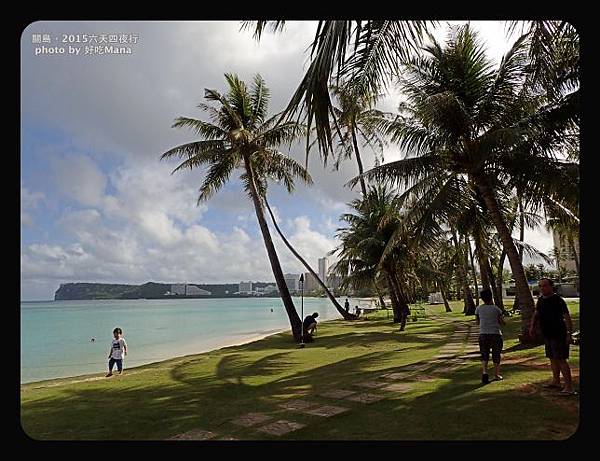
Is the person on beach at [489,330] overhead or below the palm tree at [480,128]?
below

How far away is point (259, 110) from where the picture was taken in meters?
15.8

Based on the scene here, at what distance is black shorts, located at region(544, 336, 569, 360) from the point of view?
17.9ft

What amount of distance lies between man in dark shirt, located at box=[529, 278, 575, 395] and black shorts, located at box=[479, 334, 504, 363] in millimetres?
819

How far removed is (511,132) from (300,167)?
9.12 m

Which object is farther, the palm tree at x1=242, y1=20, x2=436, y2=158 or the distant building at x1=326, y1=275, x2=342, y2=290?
the distant building at x1=326, y1=275, x2=342, y2=290

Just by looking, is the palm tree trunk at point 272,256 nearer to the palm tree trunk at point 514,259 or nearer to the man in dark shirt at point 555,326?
the palm tree trunk at point 514,259

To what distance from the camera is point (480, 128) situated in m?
9.72

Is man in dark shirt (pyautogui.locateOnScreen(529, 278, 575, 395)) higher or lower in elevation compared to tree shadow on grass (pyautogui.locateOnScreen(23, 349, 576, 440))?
higher

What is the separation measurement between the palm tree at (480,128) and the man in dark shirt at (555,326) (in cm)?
338

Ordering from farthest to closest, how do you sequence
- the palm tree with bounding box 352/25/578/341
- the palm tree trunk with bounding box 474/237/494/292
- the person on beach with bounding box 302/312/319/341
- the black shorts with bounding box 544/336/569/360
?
the palm tree trunk with bounding box 474/237/494/292, the person on beach with bounding box 302/312/319/341, the palm tree with bounding box 352/25/578/341, the black shorts with bounding box 544/336/569/360

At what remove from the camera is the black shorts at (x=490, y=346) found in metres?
6.46

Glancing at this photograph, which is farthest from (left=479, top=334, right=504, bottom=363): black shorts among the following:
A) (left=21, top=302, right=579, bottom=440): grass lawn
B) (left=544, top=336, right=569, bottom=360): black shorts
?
(left=544, top=336, right=569, bottom=360): black shorts

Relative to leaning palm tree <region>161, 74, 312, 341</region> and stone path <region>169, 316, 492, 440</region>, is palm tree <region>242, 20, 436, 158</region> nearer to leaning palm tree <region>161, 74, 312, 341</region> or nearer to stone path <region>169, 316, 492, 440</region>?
stone path <region>169, 316, 492, 440</region>

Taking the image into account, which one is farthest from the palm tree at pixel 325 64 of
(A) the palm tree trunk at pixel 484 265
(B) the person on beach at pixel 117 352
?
(A) the palm tree trunk at pixel 484 265
